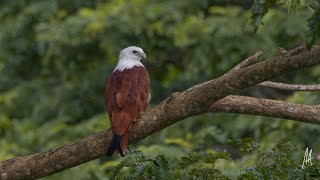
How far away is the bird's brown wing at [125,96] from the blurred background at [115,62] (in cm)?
147

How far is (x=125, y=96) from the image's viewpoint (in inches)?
212

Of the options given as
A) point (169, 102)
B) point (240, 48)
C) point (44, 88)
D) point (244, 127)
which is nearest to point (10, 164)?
point (169, 102)

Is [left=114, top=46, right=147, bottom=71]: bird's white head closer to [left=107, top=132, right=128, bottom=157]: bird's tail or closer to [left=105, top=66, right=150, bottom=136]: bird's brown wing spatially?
[left=105, top=66, right=150, bottom=136]: bird's brown wing

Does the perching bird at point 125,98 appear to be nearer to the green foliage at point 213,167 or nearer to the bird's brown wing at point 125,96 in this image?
the bird's brown wing at point 125,96

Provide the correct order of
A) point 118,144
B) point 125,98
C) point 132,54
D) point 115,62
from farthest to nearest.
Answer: point 115,62 < point 132,54 < point 125,98 < point 118,144

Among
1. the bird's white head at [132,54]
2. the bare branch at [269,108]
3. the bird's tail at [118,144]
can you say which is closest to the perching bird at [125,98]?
the bird's tail at [118,144]

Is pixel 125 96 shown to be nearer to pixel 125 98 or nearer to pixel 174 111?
pixel 125 98

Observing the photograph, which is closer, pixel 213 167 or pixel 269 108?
pixel 213 167

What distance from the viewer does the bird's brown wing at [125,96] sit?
16.7 ft

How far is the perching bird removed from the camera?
16.4 ft

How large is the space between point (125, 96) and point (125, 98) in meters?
0.02

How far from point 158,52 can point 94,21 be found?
2.54 ft

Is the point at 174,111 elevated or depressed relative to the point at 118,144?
elevated

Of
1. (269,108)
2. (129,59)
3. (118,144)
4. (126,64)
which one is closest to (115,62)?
(129,59)
